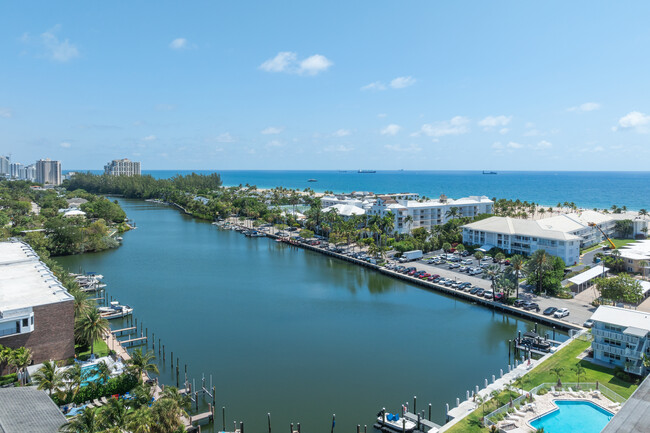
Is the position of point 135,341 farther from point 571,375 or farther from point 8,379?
point 571,375

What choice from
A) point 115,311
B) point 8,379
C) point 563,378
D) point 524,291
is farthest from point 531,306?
point 8,379

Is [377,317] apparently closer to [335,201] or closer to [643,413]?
[643,413]

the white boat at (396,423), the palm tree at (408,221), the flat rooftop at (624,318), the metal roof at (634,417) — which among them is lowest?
the white boat at (396,423)

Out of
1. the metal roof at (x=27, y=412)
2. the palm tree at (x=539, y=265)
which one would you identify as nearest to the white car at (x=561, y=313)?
the palm tree at (x=539, y=265)

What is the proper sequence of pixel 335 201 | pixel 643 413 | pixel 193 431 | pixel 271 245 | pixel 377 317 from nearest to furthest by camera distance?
1. pixel 643 413
2. pixel 193 431
3. pixel 377 317
4. pixel 271 245
5. pixel 335 201

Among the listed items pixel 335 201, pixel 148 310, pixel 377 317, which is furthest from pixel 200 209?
pixel 377 317

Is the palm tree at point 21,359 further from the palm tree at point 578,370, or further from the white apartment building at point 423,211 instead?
the white apartment building at point 423,211
